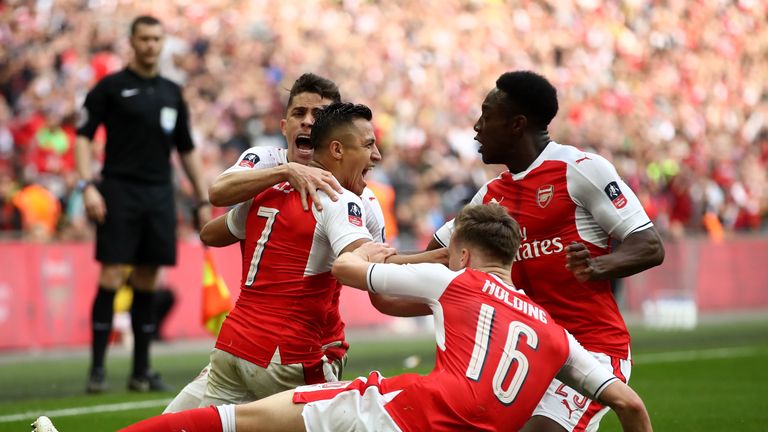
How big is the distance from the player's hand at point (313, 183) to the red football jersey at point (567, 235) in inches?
45.8

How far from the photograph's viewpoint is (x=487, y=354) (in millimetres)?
4742

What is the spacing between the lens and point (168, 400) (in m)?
9.09

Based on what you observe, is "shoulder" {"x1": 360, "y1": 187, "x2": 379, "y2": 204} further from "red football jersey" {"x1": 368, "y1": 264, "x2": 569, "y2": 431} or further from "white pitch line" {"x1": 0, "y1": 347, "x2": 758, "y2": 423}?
"white pitch line" {"x1": 0, "y1": 347, "x2": 758, "y2": 423}

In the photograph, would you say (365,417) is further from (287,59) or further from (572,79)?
(572,79)

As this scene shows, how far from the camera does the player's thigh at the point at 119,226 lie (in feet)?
31.9

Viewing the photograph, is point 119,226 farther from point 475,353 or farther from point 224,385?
point 475,353

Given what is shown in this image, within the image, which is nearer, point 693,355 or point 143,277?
point 143,277

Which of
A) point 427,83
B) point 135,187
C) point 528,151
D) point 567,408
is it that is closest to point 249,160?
point 528,151

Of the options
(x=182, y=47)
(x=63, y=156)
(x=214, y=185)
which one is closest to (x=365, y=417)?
(x=214, y=185)

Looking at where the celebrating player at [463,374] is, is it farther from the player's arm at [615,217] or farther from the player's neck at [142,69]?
the player's neck at [142,69]

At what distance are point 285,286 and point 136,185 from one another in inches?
189

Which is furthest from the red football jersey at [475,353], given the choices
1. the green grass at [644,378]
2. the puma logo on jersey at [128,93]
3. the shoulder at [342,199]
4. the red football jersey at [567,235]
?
the puma logo on jersey at [128,93]

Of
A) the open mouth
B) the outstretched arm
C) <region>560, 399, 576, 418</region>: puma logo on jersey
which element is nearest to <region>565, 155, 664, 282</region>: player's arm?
the outstretched arm

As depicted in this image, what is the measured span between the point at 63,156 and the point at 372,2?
1094 cm
